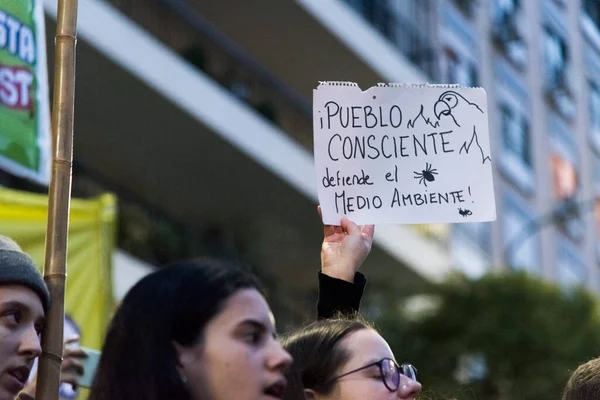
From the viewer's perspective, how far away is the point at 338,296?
4.49 meters

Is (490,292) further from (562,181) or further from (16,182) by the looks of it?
(562,181)

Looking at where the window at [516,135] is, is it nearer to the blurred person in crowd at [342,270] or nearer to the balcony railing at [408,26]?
the balcony railing at [408,26]

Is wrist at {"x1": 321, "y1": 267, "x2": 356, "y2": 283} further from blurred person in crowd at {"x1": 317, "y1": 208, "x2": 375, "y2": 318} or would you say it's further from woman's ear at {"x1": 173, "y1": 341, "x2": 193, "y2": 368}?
woman's ear at {"x1": 173, "y1": 341, "x2": 193, "y2": 368}

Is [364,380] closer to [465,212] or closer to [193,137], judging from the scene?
[465,212]

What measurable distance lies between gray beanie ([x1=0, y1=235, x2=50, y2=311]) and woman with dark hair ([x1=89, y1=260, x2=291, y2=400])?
359mm

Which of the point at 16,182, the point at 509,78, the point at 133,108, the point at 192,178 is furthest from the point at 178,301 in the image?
the point at 509,78

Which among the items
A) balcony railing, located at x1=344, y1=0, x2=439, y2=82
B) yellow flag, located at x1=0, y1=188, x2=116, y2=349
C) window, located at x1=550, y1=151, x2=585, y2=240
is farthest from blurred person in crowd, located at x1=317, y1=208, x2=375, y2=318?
window, located at x1=550, y1=151, x2=585, y2=240

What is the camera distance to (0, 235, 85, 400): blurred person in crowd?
3383 mm

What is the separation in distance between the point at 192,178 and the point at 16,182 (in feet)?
13.1

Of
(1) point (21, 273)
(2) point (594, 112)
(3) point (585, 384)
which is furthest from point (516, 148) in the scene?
(1) point (21, 273)

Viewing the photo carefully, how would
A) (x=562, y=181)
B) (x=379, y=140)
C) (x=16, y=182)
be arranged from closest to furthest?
1. (x=379, y=140)
2. (x=16, y=182)
3. (x=562, y=181)

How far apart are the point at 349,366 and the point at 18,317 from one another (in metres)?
1.03

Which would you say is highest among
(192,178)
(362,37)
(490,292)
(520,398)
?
(362,37)

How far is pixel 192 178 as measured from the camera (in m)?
16.7
